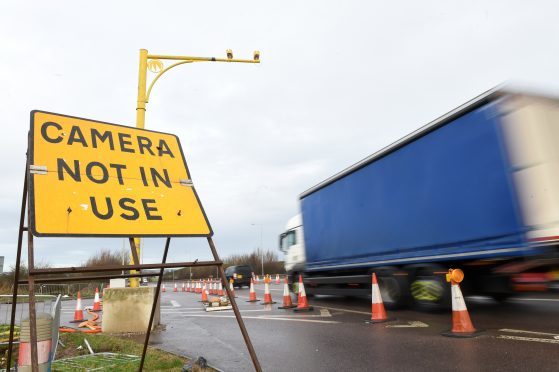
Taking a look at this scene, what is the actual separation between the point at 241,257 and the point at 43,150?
6832cm

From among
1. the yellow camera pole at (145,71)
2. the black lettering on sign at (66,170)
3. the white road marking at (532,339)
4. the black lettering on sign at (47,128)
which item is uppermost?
the yellow camera pole at (145,71)

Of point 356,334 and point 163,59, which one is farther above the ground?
point 163,59

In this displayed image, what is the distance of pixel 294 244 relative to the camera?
14.7m

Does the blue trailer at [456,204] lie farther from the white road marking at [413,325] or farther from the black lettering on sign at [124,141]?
the black lettering on sign at [124,141]

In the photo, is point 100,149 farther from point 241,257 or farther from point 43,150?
point 241,257

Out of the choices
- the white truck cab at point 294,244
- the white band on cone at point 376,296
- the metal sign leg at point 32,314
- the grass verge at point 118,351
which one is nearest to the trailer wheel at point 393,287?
the white band on cone at point 376,296

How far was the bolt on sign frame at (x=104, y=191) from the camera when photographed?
9.30 ft

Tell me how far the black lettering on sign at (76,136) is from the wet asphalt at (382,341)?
3091 mm

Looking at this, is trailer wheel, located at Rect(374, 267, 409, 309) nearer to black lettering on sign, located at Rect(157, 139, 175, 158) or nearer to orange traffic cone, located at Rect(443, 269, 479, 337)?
orange traffic cone, located at Rect(443, 269, 479, 337)

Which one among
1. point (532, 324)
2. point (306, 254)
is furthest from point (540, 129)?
point (306, 254)

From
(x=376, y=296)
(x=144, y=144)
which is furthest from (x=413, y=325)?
(x=144, y=144)

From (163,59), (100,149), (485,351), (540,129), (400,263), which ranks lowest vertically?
(485,351)

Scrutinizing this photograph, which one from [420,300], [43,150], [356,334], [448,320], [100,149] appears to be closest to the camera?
[43,150]

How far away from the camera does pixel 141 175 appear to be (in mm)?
3525
